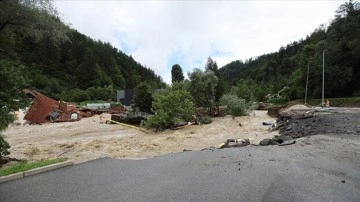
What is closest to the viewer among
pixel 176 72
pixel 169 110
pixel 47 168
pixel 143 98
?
pixel 47 168

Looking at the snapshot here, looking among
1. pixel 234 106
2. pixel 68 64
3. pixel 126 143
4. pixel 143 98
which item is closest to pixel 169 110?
pixel 126 143

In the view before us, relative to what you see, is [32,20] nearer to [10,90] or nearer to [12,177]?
[10,90]

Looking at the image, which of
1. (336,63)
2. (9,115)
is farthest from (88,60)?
(9,115)

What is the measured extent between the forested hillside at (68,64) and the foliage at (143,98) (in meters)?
13.7

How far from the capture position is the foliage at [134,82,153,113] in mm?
51487

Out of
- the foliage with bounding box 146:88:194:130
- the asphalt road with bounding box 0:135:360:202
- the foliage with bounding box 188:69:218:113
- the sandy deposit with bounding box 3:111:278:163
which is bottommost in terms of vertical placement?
the sandy deposit with bounding box 3:111:278:163

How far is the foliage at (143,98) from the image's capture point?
51.5 m

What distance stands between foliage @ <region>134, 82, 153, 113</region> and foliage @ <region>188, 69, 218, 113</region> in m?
8.21

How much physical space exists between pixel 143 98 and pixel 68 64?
3328 inches

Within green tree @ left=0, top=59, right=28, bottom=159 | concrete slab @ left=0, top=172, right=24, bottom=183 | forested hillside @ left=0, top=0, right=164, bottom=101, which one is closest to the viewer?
concrete slab @ left=0, top=172, right=24, bottom=183

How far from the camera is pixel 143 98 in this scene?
170 ft

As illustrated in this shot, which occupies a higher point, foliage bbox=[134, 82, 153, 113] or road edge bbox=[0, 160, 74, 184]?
foliage bbox=[134, 82, 153, 113]

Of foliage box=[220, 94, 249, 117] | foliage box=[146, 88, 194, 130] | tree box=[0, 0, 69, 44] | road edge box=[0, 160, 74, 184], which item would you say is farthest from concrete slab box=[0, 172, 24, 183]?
foliage box=[220, 94, 249, 117]

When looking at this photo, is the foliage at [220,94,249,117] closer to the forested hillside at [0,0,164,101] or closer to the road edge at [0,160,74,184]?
the forested hillside at [0,0,164,101]
